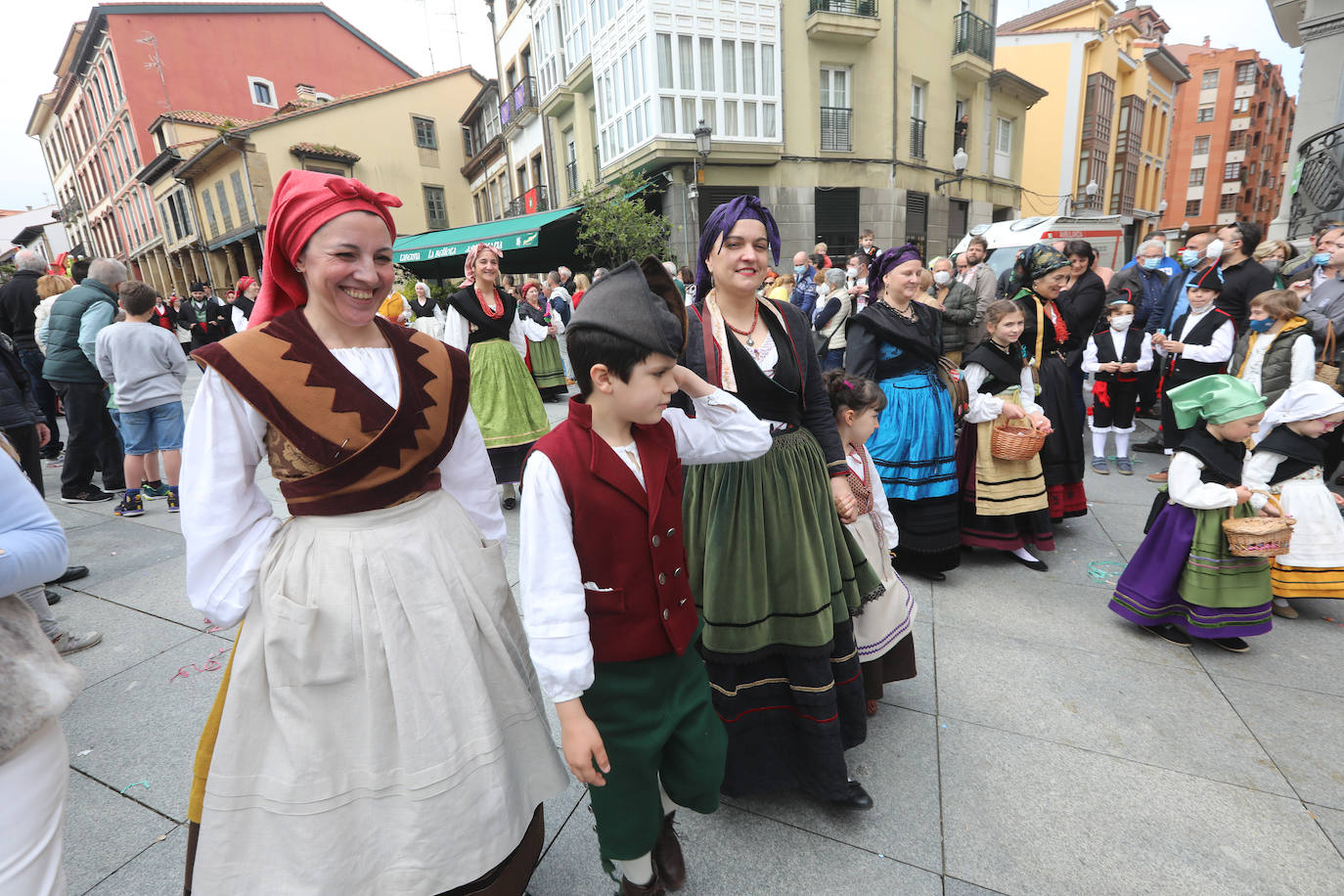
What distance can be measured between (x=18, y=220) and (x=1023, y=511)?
68734mm

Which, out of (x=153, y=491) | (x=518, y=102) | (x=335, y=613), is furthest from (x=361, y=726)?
(x=518, y=102)

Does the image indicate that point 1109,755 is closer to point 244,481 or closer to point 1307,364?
point 244,481

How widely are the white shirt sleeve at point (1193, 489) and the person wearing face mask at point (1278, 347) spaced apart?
1744 mm

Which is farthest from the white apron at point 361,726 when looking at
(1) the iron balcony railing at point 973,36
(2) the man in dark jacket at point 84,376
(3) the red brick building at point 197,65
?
(3) the red brick building at point 197,65

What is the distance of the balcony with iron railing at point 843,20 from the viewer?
15.5 meters

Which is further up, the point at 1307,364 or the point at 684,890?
the point at 1307,364

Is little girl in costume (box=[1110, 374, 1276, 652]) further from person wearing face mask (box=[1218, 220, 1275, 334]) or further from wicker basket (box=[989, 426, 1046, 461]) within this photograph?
person wearing face mask (box=[1218, 220, 1275, 334])

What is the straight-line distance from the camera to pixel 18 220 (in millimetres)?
46438

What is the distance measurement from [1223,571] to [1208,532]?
7.9 inches

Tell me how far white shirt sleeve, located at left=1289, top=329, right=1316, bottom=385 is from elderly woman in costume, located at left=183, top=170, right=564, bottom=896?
5.26 metres

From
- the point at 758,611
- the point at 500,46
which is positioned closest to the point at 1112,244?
the point at 758,611

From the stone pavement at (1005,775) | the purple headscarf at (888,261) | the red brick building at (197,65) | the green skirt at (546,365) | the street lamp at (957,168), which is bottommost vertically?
the stone pavement at (1005,775)

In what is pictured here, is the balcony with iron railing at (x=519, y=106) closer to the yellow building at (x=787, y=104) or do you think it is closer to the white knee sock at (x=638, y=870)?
the yellow building at (x=787, y=104)

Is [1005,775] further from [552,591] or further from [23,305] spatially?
[23,305]
